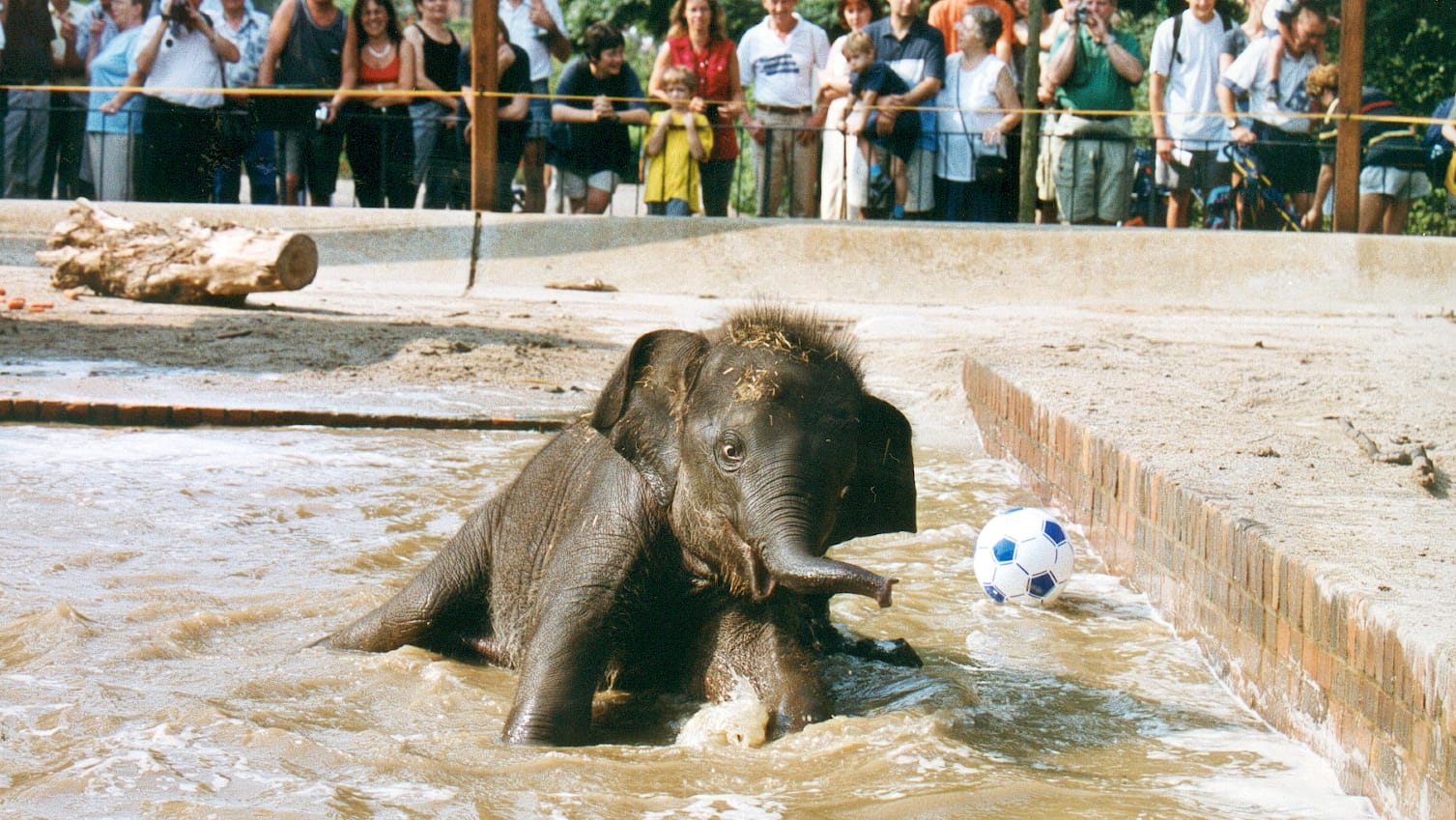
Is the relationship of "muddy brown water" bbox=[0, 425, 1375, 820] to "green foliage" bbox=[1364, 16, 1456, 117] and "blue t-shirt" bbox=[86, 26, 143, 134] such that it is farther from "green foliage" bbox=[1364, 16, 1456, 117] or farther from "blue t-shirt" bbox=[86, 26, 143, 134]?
"green foliage" bbox=[1364, 16, 1456, 117]

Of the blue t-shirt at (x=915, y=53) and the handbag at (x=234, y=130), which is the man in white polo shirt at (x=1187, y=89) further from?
the handbag at (x=234, y=130)

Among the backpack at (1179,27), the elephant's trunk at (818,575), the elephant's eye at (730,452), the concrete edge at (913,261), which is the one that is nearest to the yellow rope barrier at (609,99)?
the backpack at (1179,27)

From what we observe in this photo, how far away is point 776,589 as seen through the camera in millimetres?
4359

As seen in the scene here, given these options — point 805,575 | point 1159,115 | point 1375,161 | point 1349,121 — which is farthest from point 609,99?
point 805,575

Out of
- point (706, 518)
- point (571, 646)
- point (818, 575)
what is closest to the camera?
point (818, 575)

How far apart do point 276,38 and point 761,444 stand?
11.1m

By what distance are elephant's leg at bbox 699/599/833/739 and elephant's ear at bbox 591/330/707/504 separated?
428mm

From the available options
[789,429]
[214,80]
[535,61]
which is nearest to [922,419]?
[789,429]

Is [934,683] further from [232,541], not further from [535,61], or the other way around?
[535,61]

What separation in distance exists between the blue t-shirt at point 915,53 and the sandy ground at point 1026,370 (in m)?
1.78

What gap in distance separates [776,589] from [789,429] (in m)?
0.48

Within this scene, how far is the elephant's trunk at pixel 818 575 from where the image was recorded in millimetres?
3561

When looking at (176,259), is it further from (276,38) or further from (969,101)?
(969,101)

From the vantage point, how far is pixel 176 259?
11719mm
